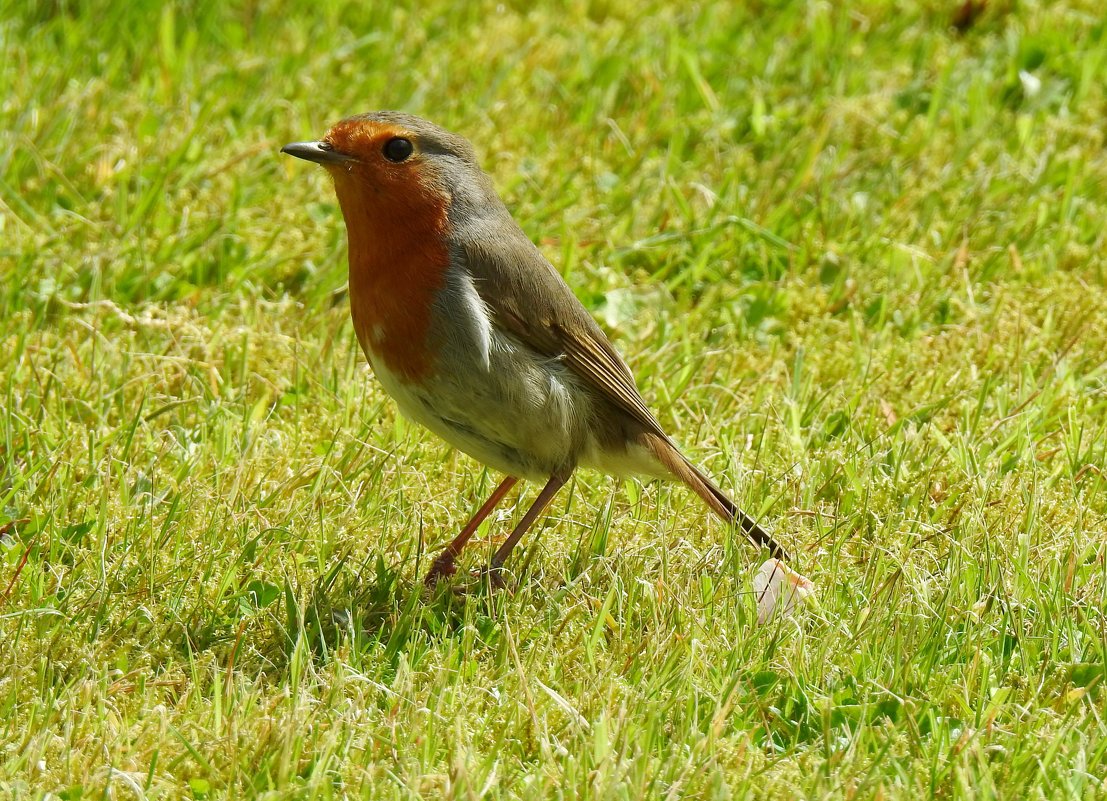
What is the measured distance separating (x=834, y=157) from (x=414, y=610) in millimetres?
3195

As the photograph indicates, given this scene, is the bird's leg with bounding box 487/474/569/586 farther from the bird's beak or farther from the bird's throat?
the bird's beak

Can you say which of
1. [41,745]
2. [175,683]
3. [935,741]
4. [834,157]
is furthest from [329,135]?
[834,157]

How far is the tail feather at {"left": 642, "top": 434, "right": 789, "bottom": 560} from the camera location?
13.2 feet

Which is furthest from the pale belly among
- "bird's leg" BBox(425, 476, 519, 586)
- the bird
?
"bird's leg" BBox(425, 476, 519, 586)

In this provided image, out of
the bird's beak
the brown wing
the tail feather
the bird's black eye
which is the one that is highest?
the bird's black eye

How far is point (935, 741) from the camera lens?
10.4ft

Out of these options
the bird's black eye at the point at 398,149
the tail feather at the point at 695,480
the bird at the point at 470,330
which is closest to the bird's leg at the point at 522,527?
the bird at the point at 470,330

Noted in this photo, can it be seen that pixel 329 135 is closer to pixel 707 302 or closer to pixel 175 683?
pixel 175 683

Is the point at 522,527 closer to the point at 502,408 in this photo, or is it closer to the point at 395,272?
the point at 502,408

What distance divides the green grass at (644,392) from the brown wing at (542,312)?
0.36 m

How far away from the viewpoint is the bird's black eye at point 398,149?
3924 mm

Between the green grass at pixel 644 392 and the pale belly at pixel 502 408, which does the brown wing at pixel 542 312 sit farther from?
the green grass at pixel 644 392

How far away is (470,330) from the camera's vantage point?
12.5 feet

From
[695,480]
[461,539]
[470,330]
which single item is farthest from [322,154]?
[695,480]
